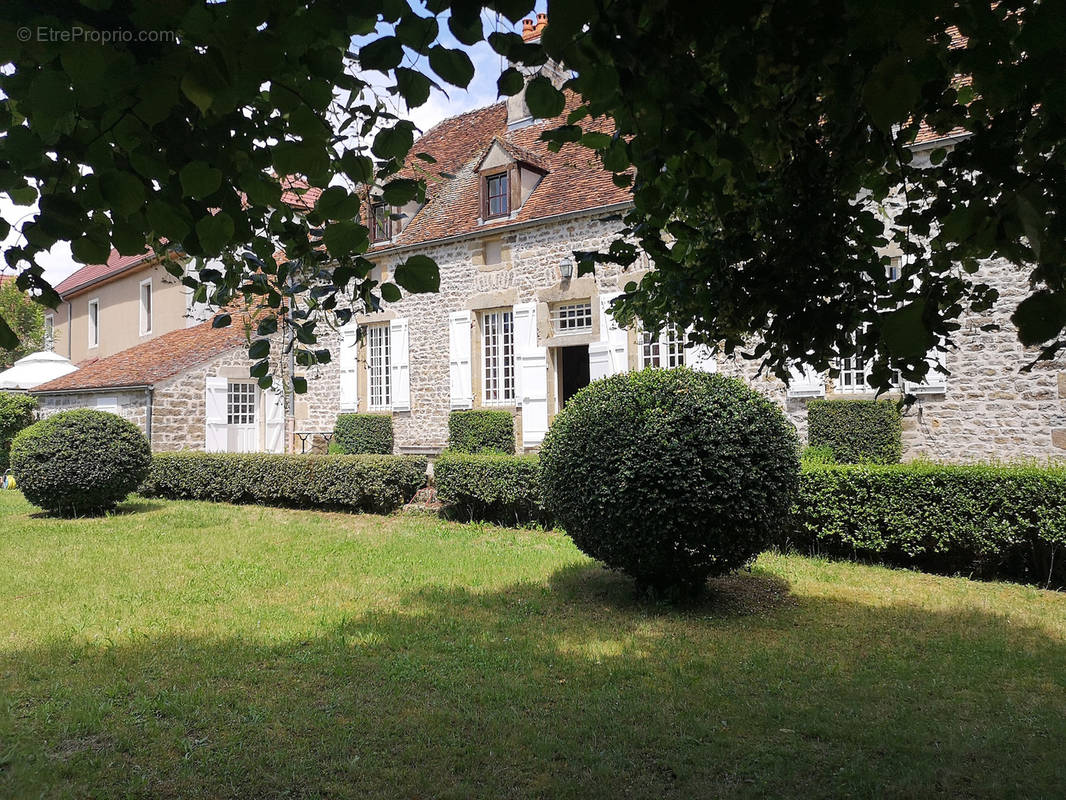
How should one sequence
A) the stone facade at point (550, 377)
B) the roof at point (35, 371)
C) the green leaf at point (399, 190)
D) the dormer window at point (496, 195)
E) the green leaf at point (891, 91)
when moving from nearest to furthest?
the green leaf at point (891, 91), the green leaf at point (399, 190), the stone facade at point (550, 377), the dormer window at point (496, 195), the roof at point (35, 371)

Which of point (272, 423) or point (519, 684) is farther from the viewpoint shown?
point (272, 423)

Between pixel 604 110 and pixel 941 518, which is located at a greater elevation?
pixel 604 110

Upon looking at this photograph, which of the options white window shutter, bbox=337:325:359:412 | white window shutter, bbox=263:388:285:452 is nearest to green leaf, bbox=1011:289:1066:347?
white window shutter, bbox=337:325:359:412

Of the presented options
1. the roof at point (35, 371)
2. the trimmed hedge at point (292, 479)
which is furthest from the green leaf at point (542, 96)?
the roof at point (35, 371)

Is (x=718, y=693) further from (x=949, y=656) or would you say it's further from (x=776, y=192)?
(x=776, y=192)

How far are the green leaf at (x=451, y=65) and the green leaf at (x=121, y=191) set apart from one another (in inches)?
29.9

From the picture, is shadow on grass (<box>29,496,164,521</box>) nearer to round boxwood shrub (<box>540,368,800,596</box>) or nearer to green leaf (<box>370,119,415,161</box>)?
round boxwood shrub (<box>540,368,800,596</box>)

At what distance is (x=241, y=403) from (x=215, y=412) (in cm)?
94

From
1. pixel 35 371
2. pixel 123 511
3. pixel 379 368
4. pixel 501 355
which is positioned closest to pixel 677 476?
pixel 501 355

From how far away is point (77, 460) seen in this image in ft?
36.6

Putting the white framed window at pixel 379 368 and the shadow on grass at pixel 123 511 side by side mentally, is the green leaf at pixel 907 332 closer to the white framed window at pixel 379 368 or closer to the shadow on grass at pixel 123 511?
the shadow on grass at pixel 123 511

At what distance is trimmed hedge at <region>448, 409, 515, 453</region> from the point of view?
1400 centimetres

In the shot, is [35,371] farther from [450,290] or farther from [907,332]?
[907,332]

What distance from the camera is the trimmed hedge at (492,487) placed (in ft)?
33.8
